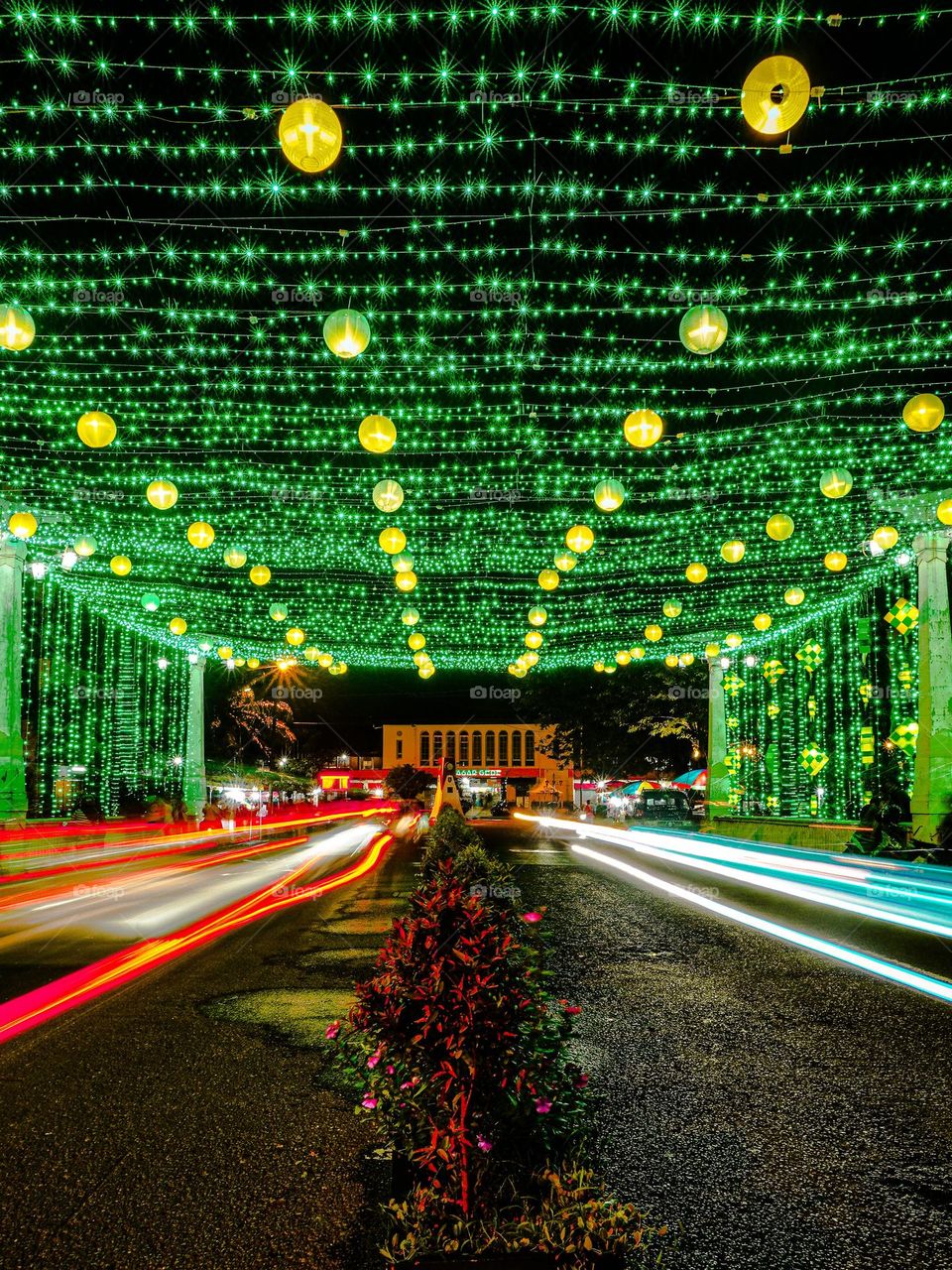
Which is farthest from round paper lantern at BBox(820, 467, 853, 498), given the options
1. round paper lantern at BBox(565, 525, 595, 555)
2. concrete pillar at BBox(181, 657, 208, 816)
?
concrete pillar at BBox(181, 657, 208, 816)

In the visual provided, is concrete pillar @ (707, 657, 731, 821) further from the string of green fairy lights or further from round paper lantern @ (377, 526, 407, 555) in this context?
round paper lantern @ (377, 526, 407, 555)

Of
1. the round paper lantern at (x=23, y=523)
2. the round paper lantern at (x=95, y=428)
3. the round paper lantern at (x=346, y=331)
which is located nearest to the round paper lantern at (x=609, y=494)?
the round paper lantern at (x=346, y=331)

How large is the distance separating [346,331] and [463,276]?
139 inches

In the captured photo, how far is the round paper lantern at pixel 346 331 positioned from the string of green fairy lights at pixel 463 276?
1.22 meters

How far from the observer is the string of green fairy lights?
7133 millimetres

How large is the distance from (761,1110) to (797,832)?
18.0 metres

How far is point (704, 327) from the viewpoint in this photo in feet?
23.1

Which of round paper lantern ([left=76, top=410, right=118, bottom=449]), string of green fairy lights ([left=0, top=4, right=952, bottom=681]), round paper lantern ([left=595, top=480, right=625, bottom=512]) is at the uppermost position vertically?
string of green fairy lights ([left=0, top=4, right=952, bottom=681])

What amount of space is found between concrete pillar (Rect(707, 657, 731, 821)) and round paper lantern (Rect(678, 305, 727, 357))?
25.7m

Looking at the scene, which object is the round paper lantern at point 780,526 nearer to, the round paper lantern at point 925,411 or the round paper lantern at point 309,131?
the round paper lantern at point 925,411

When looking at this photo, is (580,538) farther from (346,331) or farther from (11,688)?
(11,688)

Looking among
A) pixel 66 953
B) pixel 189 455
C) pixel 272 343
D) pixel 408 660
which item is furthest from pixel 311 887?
pixel 408 660

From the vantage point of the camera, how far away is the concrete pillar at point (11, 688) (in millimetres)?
16625

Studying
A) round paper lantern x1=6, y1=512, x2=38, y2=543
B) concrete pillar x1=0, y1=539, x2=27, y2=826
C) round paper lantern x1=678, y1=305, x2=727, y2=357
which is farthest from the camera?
concrete pillar x1=0, y1=539, x2=27, y2=826
